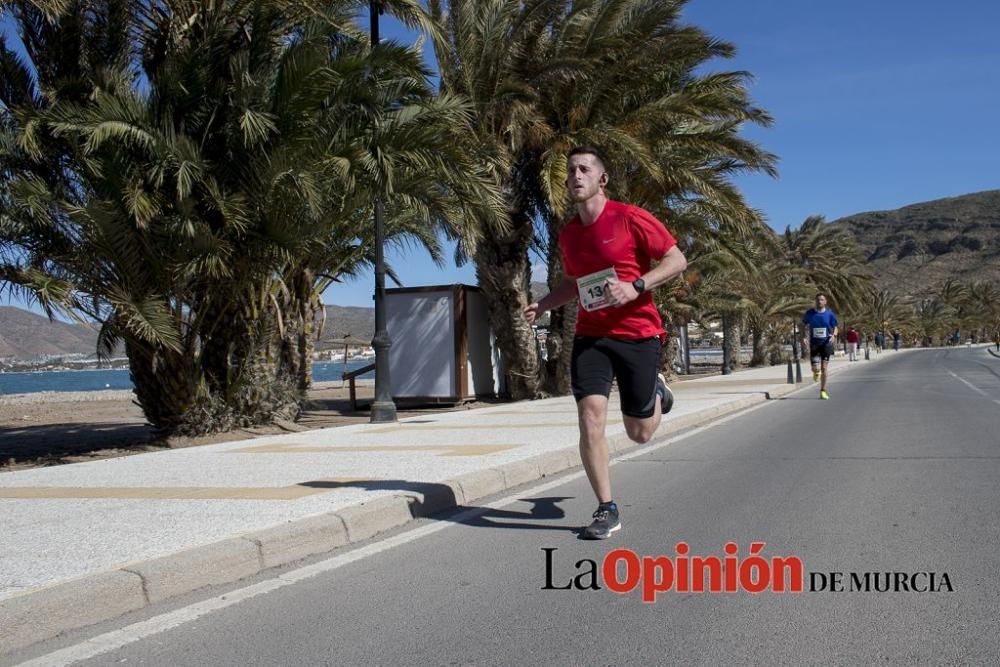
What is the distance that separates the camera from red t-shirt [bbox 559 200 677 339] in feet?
17.6

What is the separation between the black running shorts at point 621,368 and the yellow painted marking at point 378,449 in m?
3.63

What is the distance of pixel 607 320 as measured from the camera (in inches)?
211

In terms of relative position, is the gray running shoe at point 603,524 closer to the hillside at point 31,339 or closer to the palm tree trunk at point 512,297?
the palm tree trunk at point 512,297

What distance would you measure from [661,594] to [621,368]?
143 centimetres

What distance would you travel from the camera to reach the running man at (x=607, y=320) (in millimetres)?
5312

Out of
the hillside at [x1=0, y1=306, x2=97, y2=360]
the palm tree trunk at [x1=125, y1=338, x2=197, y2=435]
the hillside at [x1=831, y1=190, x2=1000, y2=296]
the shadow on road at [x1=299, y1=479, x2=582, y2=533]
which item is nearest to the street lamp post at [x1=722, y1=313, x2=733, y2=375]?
the palm tree trunk at [x1=125, y1=338, x2=197, y2=435]

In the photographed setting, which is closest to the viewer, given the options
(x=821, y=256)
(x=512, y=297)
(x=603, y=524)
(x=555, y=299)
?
(x=603, y=524)

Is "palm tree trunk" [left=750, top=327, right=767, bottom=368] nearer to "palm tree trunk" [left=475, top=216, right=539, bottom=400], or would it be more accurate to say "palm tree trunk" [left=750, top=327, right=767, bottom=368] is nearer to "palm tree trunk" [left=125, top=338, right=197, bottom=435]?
"palm tree trunk" [left=475, top=216, right=539, bottom=400]

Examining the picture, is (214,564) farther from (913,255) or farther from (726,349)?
(913,255)

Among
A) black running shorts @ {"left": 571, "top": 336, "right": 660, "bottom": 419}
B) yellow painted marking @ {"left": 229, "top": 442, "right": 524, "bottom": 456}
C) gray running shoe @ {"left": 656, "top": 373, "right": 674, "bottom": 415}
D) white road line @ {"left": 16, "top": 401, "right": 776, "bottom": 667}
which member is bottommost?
white road line @ {"left": 16, "top": 401, "right": 776, "bottom": 667}

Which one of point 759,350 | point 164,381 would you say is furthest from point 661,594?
point 759,350

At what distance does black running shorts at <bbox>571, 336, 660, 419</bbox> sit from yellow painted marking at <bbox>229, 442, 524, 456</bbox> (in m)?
3.63

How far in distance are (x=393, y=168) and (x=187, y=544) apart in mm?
7209

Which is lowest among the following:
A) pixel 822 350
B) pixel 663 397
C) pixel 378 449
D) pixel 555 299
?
pixel 378 449
